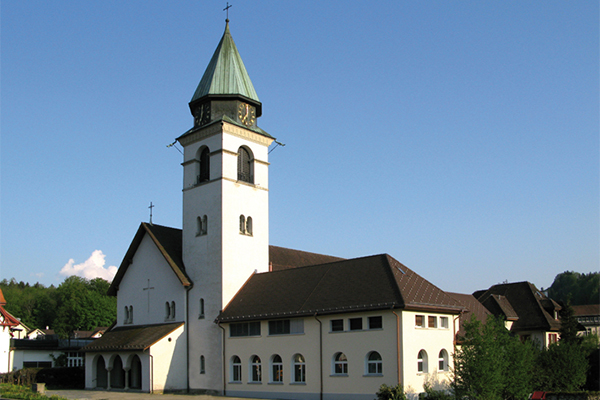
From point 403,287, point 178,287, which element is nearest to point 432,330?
point 403,287

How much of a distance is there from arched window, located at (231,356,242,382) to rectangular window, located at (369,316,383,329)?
9.58 metres

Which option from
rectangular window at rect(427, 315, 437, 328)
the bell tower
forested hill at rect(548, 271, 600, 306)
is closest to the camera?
rectangular window at rect(427, 315, 437, 328)

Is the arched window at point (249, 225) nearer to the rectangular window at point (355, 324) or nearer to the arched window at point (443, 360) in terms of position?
the rectangular window at point (355, 324)

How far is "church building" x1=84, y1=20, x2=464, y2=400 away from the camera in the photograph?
28.2 metres

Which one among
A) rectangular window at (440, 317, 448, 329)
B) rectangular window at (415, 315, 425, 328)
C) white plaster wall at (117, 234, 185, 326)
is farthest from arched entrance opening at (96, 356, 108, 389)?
rectangular window at (440, 317, 448, 329)

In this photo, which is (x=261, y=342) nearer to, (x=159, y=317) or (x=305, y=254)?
(x=159, y=317)

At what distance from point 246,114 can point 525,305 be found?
2711 cm

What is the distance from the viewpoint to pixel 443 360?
2956cm

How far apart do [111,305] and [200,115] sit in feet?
229

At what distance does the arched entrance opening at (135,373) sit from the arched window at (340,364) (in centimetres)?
1512

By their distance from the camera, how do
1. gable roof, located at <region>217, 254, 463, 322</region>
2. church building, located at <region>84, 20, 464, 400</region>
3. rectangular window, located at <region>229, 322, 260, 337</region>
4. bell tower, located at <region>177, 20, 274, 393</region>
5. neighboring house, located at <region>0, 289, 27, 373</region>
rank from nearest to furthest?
church building, located at <region>84, 20, 464, 400</region> → gable roof, located at <region>217, 254, 463, 322</region> → rectangular window, located at <region>229, 322, 260, 337</region> → bell tower, located at <region>177, 20, 274, 393</region> → neighboring house, located at <region>0, 289, 27, 373</region>

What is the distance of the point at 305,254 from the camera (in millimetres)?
45062

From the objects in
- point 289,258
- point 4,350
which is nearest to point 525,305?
point 289,258

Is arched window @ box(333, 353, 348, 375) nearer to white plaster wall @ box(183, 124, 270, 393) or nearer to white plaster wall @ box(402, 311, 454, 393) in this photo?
white plaster wall @ box(402, 311, 454, 393)
